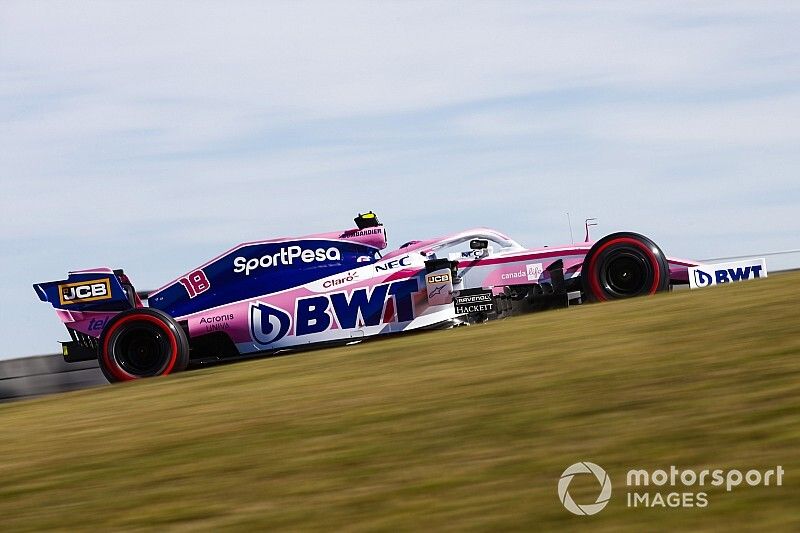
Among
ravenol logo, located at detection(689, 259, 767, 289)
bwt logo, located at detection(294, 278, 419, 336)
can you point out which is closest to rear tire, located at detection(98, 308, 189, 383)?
bwt logo, located at detection(294, 278, 419, 336)

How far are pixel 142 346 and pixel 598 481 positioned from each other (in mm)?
8312

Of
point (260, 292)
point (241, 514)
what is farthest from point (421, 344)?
point (241, 514)

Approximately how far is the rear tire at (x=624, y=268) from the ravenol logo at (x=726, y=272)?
0.70 meters

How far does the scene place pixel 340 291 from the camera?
11859 millimetres

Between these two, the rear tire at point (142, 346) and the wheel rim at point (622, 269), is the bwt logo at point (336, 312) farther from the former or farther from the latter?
the wheel rim at point (622, 269)

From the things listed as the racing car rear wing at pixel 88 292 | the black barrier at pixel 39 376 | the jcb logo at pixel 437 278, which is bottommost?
the black barrier at pixel 39 376

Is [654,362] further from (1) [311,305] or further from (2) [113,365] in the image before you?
(2) [113,365]

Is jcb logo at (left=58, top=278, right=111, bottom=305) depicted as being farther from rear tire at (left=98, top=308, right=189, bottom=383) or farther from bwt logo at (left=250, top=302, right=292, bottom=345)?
bwt logo at (left=250, top=302, right=292, bottom=345)

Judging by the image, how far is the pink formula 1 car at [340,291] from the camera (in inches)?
456

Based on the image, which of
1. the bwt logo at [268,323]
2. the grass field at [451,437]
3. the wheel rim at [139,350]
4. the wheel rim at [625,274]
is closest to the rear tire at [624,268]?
the wheel rim at [625,274]

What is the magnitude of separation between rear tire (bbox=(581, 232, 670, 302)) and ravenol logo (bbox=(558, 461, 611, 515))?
653 cm

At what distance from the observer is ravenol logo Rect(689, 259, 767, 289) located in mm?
11430

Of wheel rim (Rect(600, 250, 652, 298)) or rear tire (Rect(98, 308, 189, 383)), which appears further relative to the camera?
rear tire (Rect(98, 308, 189, 383))

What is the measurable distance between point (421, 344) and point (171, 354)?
3.83 meters
